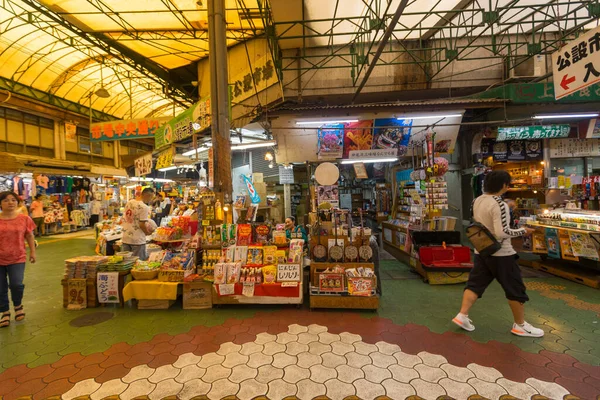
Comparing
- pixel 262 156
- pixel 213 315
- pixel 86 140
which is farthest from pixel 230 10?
pixel 86 140

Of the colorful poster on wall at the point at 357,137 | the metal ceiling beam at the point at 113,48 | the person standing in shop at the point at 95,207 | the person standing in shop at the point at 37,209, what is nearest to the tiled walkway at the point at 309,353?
the colorful poster on wall at the point at 357,137

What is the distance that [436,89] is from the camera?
8570 mm

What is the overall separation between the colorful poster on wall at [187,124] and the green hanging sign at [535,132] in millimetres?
8904

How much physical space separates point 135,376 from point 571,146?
12.7 m

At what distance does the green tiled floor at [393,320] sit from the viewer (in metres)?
3.37

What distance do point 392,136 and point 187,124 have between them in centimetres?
585

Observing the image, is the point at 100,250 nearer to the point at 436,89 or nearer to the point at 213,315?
the point at 213,315

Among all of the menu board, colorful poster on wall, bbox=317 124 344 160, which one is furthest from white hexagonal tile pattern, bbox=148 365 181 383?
the menu board

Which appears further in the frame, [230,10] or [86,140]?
[86,140]

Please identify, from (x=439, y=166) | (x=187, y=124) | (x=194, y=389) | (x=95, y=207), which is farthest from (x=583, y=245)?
(x=95, y=207)

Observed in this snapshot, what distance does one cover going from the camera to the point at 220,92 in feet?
18.4

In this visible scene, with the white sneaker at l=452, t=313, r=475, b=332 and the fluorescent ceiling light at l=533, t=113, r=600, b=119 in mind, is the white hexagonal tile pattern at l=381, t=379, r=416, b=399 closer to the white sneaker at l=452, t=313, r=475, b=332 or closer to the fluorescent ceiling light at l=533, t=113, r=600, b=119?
the white sneaker at l=452, t=313, r=475, b=332

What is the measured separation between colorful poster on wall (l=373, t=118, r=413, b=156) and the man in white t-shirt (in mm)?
6478

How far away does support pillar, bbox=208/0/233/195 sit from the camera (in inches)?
216
